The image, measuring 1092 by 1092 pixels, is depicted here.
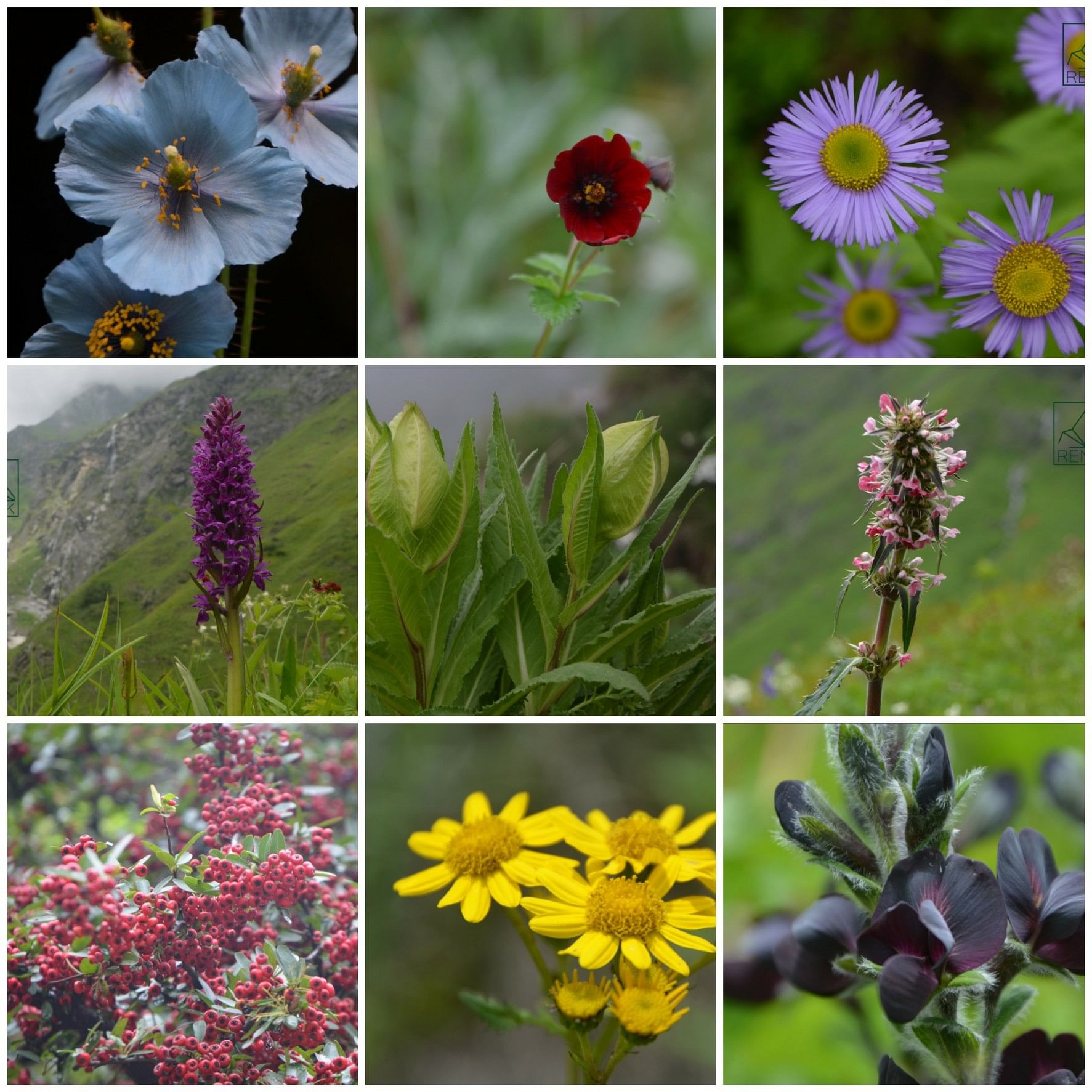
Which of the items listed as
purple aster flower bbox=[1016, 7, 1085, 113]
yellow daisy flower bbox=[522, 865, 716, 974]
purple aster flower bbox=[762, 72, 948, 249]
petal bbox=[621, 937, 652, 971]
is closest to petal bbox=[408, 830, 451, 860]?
yellow daisy flower bbox=[522, 865, 716, 974]

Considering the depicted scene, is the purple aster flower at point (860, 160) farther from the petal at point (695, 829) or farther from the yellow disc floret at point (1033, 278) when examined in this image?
the petal at point (695, 829)

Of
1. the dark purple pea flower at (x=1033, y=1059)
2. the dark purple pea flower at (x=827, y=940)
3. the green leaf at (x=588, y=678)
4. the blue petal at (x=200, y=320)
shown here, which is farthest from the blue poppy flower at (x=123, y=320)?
the dark purple pea flower at (x=1033, y=1059)

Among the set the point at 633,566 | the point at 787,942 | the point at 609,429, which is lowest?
the point at 787,942

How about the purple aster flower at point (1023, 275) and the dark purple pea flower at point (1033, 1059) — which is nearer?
the dark purple pea flower at point (1033, 1059)

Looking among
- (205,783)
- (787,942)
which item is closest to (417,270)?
(205,783)

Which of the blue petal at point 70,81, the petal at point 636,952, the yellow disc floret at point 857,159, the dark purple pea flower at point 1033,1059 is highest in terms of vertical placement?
the blue petal at point 70,81

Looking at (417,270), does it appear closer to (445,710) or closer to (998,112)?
(445,710)
